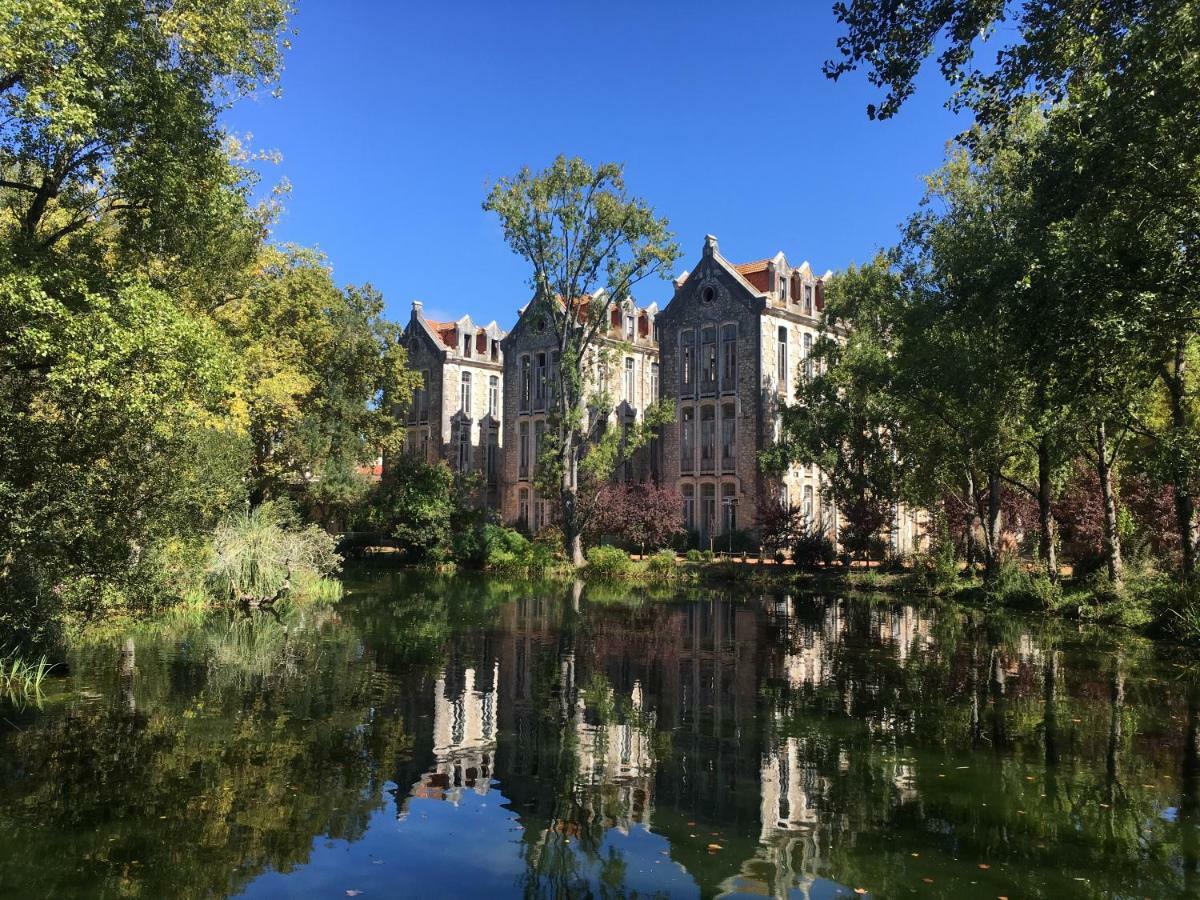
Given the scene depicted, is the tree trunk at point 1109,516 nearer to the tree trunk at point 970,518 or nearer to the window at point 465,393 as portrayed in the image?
the tree trunk at point 970,518

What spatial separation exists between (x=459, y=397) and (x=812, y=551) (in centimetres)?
2707

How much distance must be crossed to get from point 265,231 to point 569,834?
23.2 m

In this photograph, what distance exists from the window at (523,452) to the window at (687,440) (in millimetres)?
10236

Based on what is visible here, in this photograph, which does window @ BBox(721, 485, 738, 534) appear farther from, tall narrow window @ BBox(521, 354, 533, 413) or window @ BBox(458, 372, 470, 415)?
window @ BBox(458, 372, 470, 415)

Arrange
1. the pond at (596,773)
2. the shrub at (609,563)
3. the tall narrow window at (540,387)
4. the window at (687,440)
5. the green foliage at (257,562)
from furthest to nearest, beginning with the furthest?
1. the tall narrow window at (540,387)
2. the window at (687,440)
3. the shrub at (609,563)
4. the green foliage at (257,562)
5. the pond at (596,773)

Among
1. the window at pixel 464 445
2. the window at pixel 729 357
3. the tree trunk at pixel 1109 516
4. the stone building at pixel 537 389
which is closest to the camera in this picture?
the tree trunk at pixel 1109 516

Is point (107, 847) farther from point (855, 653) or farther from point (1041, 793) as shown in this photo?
point (855, 653)

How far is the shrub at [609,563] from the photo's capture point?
36.2m

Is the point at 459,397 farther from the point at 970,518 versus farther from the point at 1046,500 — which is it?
the point at 1046,500

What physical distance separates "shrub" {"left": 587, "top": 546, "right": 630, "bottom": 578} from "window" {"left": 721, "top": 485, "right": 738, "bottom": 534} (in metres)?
6.52

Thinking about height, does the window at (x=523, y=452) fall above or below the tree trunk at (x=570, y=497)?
above

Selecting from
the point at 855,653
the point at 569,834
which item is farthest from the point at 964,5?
the point at 855,653

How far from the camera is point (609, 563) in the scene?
3628 centimetres

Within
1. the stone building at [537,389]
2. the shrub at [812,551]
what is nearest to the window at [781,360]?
the stone building at [537,389]
